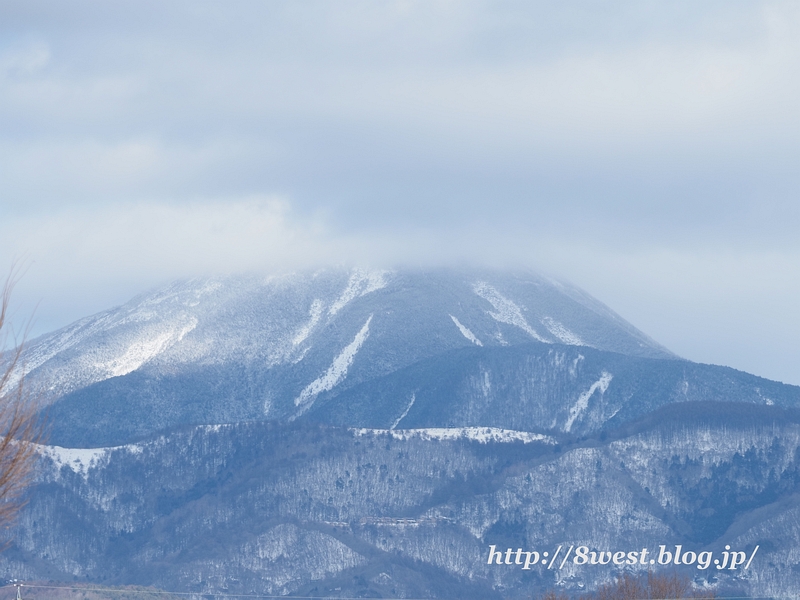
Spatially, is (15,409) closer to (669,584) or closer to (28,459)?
(28,459)

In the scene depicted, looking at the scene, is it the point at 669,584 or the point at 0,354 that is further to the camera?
the point at 669,584

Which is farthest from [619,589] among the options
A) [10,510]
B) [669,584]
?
[10,510]

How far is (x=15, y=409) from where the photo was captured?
46.0 metres

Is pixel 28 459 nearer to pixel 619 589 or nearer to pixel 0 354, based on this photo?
pixel 0 354

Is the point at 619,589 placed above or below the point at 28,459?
below

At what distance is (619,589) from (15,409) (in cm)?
11570

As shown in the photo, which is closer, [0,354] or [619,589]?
[0,354]

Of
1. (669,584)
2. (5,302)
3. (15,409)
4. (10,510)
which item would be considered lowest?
(669,584)

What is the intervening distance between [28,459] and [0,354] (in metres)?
3.68

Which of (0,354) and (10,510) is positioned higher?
(0,354)

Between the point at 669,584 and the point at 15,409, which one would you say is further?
the point at 669,584

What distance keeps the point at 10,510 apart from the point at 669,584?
118 m

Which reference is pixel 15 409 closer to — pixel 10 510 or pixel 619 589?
pixel 10 510

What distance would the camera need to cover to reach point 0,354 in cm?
4650
